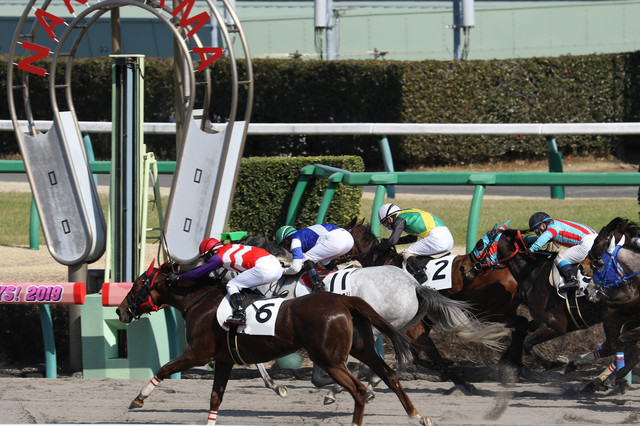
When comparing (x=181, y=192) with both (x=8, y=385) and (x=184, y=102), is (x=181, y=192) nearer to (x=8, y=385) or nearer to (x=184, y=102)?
(x=184, y=102)

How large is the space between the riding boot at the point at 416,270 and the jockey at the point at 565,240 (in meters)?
0.74

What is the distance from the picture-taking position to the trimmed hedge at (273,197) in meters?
8.96

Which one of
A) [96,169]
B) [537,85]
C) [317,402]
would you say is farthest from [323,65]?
[317,402]

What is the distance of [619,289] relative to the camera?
237 inches

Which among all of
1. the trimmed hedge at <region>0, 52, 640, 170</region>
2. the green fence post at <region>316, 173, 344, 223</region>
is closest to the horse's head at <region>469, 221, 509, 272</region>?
the green fence post at <region>316, 173, 344, 223</region>

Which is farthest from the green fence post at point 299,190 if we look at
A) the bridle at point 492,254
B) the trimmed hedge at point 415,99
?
the trimmed hedge at point 415,99

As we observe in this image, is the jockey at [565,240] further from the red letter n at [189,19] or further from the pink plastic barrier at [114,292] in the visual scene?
the pink plastic barrier at [114,292]

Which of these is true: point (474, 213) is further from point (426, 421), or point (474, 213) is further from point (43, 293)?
point (43, 293)


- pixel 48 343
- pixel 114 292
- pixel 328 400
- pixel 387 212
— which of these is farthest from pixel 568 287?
pixel 48 343

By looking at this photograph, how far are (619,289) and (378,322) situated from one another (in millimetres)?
1680

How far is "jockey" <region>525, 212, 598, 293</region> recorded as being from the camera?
6.27 metres

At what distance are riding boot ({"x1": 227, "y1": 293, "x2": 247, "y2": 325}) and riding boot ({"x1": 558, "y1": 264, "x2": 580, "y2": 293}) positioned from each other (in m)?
2.13

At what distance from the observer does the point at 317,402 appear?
6129 mm

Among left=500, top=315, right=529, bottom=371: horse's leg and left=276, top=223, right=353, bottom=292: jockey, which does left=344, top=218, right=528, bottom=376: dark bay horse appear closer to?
left=500, top=315, right=529, bottom=371: horse's leg
